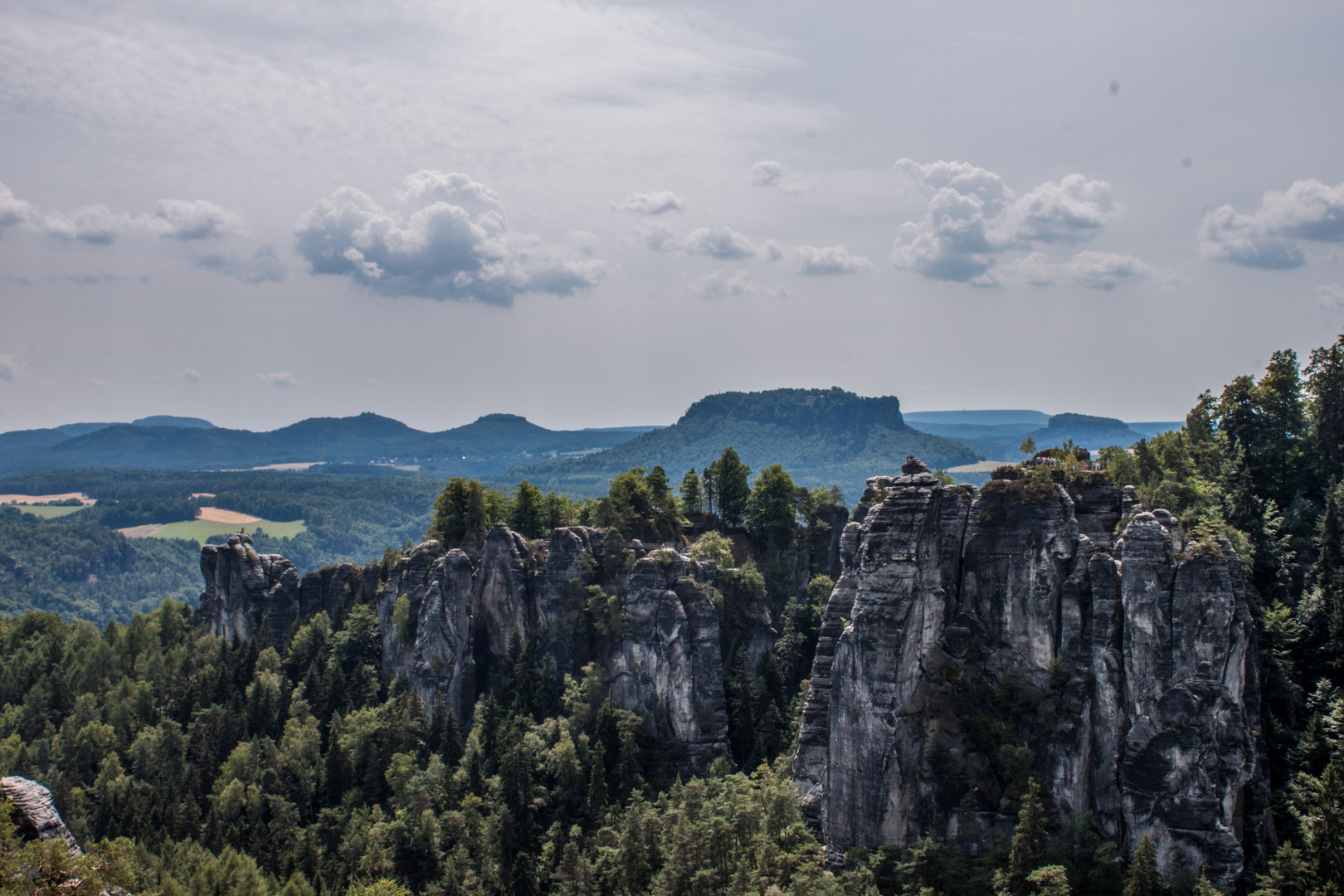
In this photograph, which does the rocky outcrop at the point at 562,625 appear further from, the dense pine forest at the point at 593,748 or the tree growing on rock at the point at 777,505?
the tree growing on rock at the point at 777,505

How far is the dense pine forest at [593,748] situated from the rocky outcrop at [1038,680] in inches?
75.0

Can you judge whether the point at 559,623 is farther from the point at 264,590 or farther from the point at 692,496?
the point at 264,590

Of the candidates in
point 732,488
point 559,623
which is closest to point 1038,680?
point 559,623

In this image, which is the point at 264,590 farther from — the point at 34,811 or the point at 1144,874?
the point at 1144,874

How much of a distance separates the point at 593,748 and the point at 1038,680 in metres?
33.0

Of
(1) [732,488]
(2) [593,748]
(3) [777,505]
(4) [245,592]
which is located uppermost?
(1) [732,488]

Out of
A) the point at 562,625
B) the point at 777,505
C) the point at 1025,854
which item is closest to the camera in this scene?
the point at 1025,854

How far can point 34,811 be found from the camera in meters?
35.1

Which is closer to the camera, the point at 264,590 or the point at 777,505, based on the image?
the point at 777,505

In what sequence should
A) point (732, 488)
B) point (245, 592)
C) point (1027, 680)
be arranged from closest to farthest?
point (1027, 680), point (732, 488), point (245, 592)

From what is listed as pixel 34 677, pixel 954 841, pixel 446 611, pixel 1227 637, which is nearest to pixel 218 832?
pixel 446 611

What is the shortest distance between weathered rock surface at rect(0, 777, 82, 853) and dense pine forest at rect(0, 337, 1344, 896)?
6.44 ft

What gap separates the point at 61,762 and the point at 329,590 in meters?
28.5

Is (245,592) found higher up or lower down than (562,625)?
lower down
